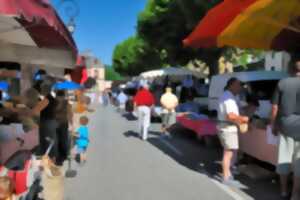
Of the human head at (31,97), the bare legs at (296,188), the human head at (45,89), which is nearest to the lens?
the bare legs at (296,188)

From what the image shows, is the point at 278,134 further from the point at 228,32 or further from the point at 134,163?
the point at 134,163

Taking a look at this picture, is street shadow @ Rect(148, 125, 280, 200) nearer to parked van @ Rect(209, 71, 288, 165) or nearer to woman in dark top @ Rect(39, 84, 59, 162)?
parked van @ Rect(209, 71, 288, 165)

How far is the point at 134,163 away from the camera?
10.4 m

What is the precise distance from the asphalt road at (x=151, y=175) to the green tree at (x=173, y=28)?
39.9 ft

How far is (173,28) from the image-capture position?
2841 centimetres

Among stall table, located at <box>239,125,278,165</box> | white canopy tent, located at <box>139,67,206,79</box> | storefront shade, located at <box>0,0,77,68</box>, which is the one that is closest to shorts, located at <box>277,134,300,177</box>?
stall table, located at <box>239,125,278,165</box>

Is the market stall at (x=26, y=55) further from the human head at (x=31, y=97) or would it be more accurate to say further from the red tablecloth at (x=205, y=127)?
the red tablecloth at (x=205, y=127)

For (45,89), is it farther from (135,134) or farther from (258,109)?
(135,134)

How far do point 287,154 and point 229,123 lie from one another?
4.60 ft

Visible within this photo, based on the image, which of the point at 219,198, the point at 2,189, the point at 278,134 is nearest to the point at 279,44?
the point at 278,134

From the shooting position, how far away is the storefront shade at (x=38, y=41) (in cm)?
539

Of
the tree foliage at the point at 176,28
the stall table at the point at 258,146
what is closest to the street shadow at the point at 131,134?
the stall table at the point at 258,146

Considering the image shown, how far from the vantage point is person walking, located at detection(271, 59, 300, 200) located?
21.8 feet

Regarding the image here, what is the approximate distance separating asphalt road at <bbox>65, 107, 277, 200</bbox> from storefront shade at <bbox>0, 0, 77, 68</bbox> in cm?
217
